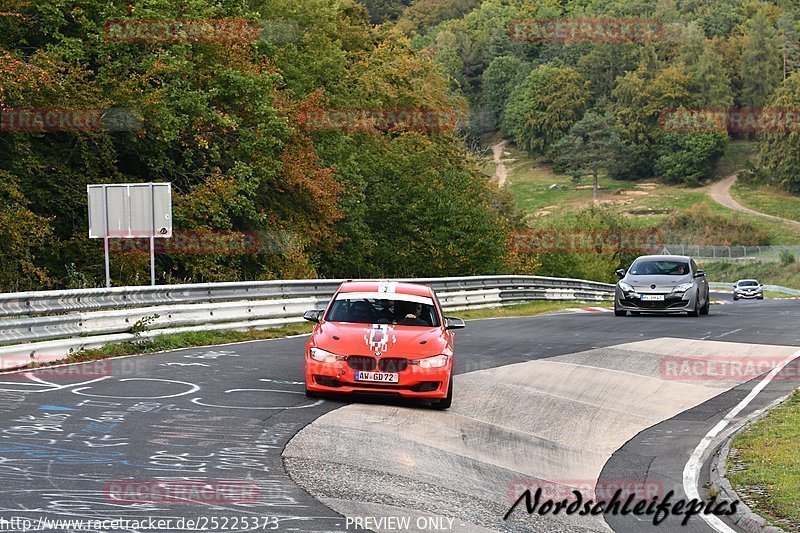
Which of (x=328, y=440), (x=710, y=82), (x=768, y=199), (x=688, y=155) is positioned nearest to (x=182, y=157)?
(x=328, y=440)

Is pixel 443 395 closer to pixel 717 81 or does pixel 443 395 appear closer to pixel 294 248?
pixel 294 248

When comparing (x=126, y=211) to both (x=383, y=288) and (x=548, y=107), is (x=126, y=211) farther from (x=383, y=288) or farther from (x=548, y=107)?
(x=548, y=107)

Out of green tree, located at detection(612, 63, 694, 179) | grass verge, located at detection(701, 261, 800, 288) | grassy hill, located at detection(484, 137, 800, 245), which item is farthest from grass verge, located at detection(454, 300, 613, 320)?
green tree, located at detection(612, 63, 694, 179)

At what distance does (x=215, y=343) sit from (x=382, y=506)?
11829 mm

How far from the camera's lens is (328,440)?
10.6 m

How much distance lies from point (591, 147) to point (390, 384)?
156 m

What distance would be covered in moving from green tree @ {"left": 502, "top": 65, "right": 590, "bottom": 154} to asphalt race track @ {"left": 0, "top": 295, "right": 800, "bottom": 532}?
164011 millimetres

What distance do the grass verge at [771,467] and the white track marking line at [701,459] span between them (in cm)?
32

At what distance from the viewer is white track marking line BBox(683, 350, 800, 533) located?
8.54 metres

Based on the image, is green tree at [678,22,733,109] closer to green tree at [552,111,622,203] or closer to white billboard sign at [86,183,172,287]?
green tree at [552,111,622,203]

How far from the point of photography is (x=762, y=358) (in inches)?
786

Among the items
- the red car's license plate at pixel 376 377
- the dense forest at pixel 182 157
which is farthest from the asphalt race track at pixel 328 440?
the dense forest at pixel 182 157

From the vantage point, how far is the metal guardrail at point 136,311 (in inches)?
604

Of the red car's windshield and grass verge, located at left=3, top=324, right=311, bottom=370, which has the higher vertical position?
the red car's windshield
